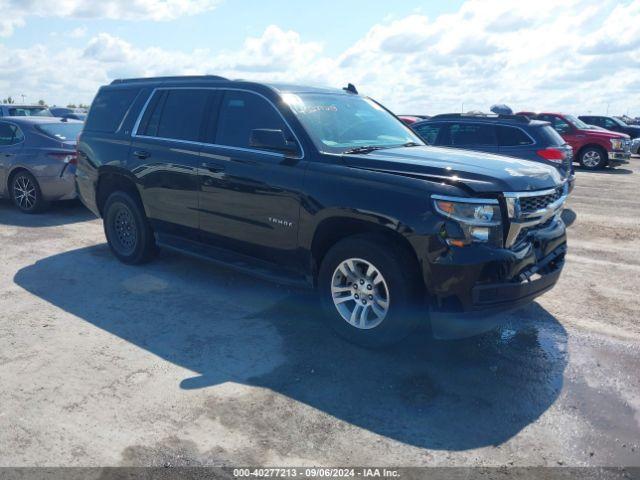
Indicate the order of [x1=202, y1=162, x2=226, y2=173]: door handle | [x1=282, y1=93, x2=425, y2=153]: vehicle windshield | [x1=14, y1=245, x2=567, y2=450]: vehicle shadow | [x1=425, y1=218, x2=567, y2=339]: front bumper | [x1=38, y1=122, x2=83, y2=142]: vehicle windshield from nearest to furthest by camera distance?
[x1=14, y1=245, x2=567, y2=450]: vehicle shadow < [x1=425, y1=218, x2=567, y2=339]: front bumper < [x1=282, y1=93, x2=425, y2=153]: vehicle windshield < [x1=202, y1=162, x2=226, y2=173]: door handle < [x1=38, y1=122, x2=83, y2=142]: vehicle windshield

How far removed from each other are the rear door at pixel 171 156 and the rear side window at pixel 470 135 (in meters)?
5.72

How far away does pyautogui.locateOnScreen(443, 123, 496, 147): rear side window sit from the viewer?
9688 millimetres

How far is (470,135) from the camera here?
32.3ft

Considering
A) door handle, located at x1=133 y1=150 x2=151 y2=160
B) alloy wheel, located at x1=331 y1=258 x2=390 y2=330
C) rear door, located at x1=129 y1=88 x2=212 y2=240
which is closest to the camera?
alloy wheel, located at x1=331 y1=258 x2=390 y2=330

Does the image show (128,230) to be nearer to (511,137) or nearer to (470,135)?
(470,135)

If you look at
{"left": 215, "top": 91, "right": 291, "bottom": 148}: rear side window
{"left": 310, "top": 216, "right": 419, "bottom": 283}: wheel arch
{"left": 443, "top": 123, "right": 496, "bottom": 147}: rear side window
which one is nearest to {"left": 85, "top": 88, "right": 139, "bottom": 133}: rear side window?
{"left": 215, "top": 91, "right": 291, "bottom": 148}: rear side window

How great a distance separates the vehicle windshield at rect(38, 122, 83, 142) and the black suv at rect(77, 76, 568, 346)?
3.47m

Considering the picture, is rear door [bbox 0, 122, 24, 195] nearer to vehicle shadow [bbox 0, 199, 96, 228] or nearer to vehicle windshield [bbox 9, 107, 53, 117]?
vehicle shadow [bbox 0, 199, 96, 228]

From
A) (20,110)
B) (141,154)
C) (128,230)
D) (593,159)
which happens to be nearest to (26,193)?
(128,230)

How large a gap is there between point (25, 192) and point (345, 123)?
6625 mm

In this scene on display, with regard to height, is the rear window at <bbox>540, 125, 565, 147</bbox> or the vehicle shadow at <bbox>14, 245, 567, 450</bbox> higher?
the rear window at <bbox>540, 125, 565, 147</bbox>

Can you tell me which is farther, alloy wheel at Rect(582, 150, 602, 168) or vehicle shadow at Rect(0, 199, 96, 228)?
alloy wheel at Rect(582, 150, 602, 168)

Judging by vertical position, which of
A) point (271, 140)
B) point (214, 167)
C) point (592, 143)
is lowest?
point (214, 167)

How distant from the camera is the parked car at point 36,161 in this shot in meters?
9.06
